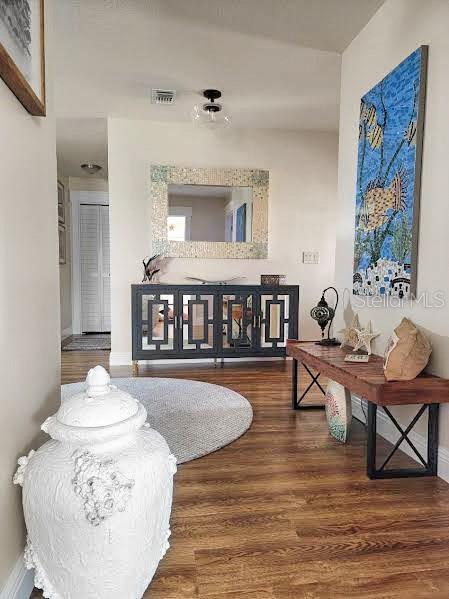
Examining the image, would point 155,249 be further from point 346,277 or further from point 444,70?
point 444,70

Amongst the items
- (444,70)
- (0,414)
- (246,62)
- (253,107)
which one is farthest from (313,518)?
(253,107)

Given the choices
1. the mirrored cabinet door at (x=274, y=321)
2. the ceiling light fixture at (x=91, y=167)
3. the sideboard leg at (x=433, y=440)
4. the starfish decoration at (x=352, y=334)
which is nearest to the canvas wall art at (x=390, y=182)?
the starfish decoration at (x=352, y=334)

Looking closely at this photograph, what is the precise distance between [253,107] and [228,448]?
2931 millimetres

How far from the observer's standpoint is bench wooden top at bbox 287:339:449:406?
1.64 metres

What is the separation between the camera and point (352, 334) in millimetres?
2361

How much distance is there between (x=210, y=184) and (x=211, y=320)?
1.45 m

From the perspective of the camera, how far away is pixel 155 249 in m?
3.97

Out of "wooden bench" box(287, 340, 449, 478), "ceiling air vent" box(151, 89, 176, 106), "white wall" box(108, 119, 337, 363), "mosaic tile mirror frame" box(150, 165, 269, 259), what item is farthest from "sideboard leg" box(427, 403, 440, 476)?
"ceiling air vent" box(151, 89, 176, 106)

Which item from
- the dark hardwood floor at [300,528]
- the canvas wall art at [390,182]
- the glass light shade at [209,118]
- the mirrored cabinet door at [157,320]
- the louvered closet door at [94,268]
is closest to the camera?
the dark hardwood floor at [300,528]

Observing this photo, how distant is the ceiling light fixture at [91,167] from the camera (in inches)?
205

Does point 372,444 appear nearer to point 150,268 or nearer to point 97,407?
point 97,407

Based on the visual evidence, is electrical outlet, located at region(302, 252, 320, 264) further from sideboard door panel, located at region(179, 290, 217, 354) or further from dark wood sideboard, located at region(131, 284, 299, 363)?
sideboard door panel, located at region(179, 290, 217, 354)

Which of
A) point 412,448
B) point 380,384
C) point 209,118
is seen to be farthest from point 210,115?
point 412,448

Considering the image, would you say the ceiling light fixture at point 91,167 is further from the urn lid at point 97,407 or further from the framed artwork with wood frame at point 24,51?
the urn lid at point 97,407
